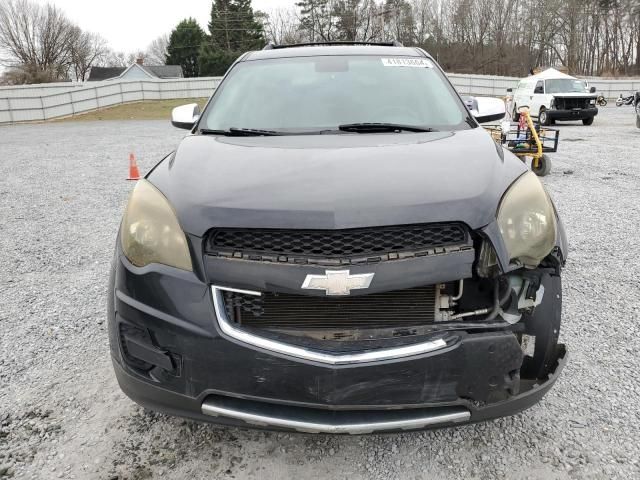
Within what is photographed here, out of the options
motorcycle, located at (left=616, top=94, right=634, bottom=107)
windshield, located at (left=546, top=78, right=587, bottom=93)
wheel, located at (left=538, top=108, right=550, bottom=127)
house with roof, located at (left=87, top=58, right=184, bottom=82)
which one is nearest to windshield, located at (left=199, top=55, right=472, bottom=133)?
wheel, located at (left=538, top=108, right=550, bottom=127)

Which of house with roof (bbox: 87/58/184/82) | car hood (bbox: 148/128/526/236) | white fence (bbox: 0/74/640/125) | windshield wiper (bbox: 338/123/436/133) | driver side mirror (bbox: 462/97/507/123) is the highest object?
house with roof (bbox: 87/58/184/82)

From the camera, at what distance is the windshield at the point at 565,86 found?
18703 millimetres

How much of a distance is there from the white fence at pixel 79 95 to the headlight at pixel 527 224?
19.2m

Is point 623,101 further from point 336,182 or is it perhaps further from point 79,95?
point 336,182

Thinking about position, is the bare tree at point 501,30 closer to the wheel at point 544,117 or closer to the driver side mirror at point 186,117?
the wheel at point 544,117

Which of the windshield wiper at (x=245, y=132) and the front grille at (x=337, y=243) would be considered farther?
the windshield wiper at (x=245, y=132)

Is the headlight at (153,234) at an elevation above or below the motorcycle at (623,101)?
below

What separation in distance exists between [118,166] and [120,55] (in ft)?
268

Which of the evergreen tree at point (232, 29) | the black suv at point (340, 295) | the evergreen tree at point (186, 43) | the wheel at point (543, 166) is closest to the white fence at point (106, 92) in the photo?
the wheel at point (543, 166)

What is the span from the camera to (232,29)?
5341 cm

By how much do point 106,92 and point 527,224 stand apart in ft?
102

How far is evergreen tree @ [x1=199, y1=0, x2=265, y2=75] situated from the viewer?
53281mm

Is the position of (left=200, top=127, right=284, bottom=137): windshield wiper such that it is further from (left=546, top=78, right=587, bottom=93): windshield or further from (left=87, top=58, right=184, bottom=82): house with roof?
(left=87, top=58, right=184, bottom=82): house with roof

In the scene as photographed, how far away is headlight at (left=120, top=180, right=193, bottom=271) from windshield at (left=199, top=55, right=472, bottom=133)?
98 cm
